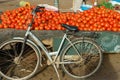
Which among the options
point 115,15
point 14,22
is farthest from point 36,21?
point 115,15

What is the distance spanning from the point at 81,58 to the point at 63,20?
3.27 feet

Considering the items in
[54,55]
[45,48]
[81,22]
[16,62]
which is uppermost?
[81,22]

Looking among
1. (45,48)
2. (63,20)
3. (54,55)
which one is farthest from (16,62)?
(63,20)

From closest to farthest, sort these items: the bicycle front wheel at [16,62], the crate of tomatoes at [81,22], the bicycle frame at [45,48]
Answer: the bicycle frame at [45,48]
the bicycle front wheel at [16,62]
the crate of tomatoes at [81,22]

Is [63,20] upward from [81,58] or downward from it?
upward

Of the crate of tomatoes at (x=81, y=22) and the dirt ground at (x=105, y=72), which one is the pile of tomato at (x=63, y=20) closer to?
the crate of tomatoes at (x=81, y=22)

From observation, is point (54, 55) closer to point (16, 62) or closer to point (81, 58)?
point (81, 58)

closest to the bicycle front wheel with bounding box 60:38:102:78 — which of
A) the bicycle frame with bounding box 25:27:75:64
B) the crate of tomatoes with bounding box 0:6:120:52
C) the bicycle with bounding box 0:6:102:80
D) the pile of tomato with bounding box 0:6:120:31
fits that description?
the bicycle with bounding box 0:6:102:80

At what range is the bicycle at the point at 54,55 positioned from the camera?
17.8 ft

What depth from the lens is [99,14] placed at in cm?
646

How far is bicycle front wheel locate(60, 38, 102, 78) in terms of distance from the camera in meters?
5.62

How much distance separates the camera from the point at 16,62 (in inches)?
219

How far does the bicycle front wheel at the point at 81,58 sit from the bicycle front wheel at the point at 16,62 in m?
0.63

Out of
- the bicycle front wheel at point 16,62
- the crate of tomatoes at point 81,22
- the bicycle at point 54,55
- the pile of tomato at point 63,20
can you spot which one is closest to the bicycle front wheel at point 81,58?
the bicycle at point 54,55
